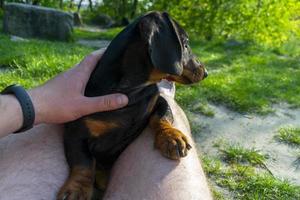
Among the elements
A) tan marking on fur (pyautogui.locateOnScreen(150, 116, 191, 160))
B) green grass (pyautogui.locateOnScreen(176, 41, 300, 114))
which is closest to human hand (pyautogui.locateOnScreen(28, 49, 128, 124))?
tan marking on fur (pyautogui.locateOnScreen(150, 116, 191, 160))

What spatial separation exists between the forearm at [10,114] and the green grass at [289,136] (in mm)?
3358

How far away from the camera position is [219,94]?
20.2ft

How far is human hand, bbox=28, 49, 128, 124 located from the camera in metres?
2.53

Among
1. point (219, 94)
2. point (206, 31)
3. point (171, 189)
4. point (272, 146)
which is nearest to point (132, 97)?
point (171, 189)

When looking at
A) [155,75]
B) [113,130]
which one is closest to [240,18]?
[155,75]

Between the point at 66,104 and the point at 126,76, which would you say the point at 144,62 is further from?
the point at 66,104

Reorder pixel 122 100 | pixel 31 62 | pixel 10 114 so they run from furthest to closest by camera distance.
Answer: pixel 31 62 < pixel 122 100 < pixel 10 114

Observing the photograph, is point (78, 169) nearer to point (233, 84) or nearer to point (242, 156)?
point (242, 156)

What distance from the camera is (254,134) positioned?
5.18m

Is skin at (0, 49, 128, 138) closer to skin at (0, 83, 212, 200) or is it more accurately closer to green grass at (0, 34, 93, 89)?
skin at (0, 83, 212, 200)

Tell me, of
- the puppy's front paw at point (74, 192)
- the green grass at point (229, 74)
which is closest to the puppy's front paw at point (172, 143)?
the puppy's front paw at point (74, 192)

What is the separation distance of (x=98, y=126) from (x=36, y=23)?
774cm

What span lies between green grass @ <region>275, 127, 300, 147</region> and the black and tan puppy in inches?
101

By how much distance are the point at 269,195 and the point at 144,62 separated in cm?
174
